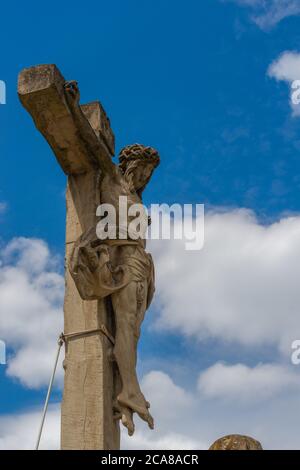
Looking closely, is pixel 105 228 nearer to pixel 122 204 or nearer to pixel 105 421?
pixel 122 204

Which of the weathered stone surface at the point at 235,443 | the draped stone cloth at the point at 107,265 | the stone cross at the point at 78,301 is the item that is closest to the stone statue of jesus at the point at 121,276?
the draped stone cloth at the point at 107,265

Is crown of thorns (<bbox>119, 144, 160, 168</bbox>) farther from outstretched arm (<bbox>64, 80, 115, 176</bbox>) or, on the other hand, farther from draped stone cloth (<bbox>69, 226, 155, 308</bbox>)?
draped stone cloth (<bbox>69, 226, 155, 308</bbox>)

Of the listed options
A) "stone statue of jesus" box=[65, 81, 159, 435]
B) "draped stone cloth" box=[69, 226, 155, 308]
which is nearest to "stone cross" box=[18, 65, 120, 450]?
"stone statue of jesus" box=[65, 81, 159, 435]

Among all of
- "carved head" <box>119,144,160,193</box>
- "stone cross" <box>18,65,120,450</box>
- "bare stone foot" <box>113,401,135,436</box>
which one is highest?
"carved head" <box>119,144,160,193</box>

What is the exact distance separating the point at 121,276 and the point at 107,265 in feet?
0.94

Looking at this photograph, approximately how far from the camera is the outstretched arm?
766 centimetres

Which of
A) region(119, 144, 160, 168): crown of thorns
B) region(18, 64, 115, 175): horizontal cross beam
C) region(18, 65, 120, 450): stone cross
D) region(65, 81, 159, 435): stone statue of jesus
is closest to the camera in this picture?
region(18, 65, 120, 450): stone cross

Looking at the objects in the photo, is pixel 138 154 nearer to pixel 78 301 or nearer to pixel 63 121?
pixel 63 121

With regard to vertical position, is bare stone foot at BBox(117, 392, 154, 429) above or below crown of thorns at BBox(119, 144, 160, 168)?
below

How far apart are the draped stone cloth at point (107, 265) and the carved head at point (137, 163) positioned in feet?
2.45

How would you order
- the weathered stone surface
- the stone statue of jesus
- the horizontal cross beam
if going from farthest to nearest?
the stone statue of jesus < the horizontal cross beam < the weathered stone surface

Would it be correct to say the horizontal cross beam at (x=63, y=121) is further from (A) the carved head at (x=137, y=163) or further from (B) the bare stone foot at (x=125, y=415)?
(B) the bare stone foot at (x=125, y=415)

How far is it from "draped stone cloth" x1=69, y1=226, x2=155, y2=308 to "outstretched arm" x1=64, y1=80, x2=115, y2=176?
2.57 feet
